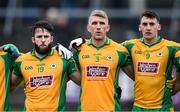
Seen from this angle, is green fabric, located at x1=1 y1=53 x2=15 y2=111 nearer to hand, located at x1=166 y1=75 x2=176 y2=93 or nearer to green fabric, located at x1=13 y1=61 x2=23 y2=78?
green fabric, located at x1=13 y1=61 x2=23 y2=78

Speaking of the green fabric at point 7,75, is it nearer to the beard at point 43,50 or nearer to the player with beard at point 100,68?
the beard at point 43,50

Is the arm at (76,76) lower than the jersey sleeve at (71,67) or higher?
lower

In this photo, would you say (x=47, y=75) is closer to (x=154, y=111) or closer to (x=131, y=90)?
(x=154, y=111)

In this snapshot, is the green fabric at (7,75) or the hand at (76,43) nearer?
the green fabric at (7,75)

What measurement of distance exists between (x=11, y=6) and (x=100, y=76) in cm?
769

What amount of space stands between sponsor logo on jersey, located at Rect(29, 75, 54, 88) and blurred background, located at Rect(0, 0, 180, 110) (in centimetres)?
577

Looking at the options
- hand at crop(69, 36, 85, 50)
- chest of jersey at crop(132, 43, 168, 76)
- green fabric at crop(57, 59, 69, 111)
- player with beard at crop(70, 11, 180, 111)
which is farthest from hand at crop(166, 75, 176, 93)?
green fabric at crop(57, 59, 69, 111)

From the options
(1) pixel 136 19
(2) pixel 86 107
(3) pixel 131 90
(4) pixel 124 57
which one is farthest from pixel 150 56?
(1) pixel 136 19

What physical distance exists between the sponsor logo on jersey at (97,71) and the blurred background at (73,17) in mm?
5853

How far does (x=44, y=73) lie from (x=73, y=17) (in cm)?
713

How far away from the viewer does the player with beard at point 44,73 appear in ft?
38.3

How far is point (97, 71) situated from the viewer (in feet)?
38.7

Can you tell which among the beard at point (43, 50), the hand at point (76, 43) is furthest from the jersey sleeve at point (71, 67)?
the beard at point (43, 50)

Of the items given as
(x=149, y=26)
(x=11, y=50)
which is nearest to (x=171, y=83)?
(x=149, y=26)
